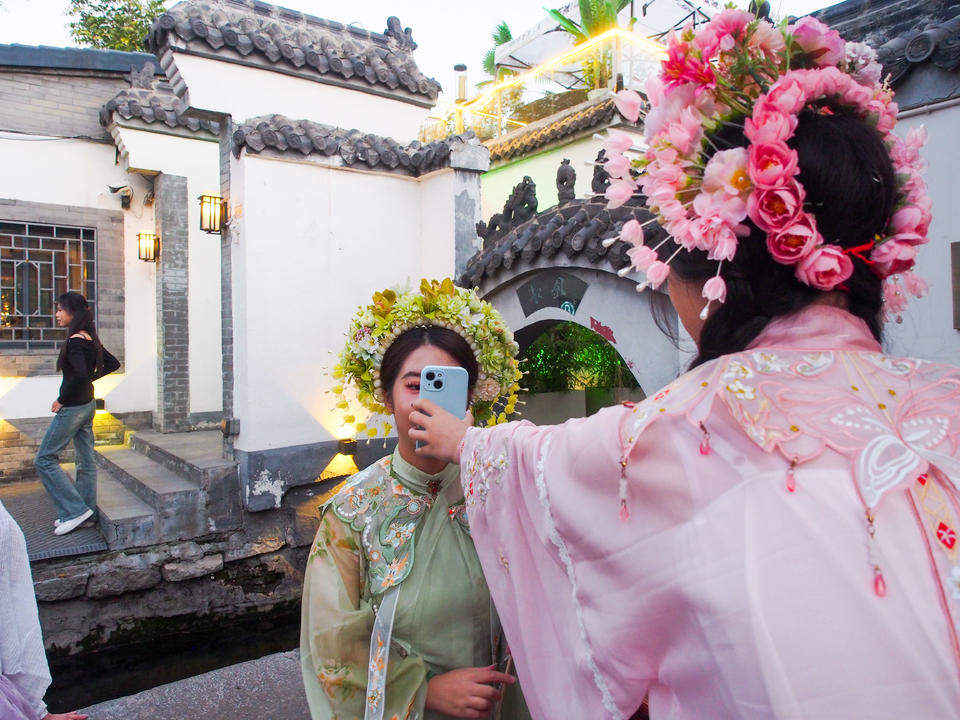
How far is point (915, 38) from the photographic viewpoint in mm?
2668

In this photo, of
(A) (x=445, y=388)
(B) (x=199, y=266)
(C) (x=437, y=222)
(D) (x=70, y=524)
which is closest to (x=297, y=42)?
(C) (x=437, y=222)

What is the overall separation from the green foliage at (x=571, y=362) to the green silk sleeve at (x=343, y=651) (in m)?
4.00

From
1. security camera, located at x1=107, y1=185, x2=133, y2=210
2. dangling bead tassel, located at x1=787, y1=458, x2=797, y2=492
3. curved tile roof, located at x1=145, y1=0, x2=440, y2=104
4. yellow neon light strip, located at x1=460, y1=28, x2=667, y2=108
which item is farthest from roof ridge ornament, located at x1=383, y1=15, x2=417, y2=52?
dangling bead tassel, located at x1=787, y1=458, x2=797, y2=492

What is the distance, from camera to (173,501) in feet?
21.6

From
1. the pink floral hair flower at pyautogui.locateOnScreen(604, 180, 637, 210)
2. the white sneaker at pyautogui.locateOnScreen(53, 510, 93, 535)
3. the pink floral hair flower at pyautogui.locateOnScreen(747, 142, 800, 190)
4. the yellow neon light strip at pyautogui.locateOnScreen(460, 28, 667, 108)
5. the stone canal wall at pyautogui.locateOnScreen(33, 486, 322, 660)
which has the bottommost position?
the stone canal wall at pyautogui.locateOnScreen(33, 486, 322, 660)

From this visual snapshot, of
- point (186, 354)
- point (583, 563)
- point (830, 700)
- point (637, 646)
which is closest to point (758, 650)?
point (830, 700)

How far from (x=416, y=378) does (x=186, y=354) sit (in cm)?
872

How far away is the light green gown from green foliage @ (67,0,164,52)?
18.1m

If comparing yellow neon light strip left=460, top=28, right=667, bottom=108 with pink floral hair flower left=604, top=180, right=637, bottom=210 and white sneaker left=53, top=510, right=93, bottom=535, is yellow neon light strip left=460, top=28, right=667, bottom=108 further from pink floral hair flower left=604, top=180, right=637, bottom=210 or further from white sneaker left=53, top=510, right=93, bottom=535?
pink floral hair flower left=604, top=180, right=637, bottom=210

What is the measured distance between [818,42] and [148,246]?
1009 cm

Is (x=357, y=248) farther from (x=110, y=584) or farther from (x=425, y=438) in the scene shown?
(x=425, y=438)

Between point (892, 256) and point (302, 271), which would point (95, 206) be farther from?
point (892, 256)

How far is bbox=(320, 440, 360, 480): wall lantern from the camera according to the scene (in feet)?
23.3

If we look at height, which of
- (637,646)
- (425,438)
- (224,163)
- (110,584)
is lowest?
(110,584)
